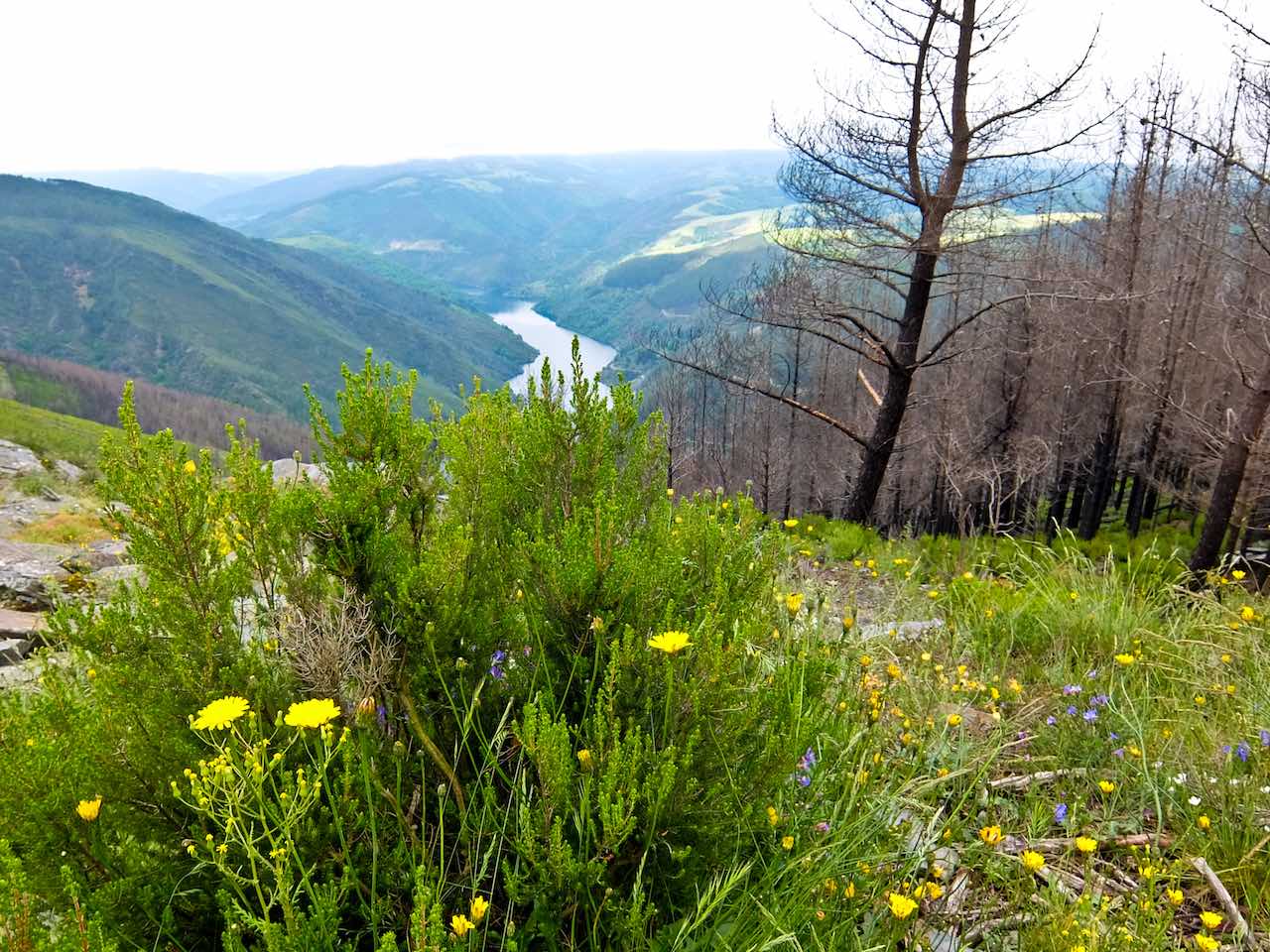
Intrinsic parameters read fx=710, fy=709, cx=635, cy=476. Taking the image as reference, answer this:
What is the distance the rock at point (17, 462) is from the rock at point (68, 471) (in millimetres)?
416

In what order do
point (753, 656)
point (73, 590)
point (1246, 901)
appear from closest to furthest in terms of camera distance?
point (1246, 901)
point (753, 656)
point (73, 590)

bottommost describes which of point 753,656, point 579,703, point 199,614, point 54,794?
point 753,656

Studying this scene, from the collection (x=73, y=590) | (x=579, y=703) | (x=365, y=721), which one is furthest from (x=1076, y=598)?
(x=73, y=590)

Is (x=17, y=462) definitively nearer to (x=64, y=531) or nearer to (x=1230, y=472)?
(x=64, y=531)

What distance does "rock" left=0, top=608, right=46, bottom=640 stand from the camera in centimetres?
475

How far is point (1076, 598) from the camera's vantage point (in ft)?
14.5

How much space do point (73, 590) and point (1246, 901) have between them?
651 cm

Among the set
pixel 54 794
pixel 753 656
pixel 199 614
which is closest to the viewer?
pixel 54 794

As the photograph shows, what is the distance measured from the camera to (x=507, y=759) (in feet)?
6.12

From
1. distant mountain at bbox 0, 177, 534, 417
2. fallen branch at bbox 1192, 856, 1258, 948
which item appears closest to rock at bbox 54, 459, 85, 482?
fallen branch at bbox 1192, 856, 1258, 948

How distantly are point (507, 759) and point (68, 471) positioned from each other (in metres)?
25.9

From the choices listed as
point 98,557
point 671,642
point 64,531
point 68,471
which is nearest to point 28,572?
point 98,557

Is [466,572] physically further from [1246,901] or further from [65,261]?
[65,261]

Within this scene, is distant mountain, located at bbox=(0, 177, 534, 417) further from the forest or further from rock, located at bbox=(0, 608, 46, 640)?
rock, located at bbox=(0, 608, 46, 640)
